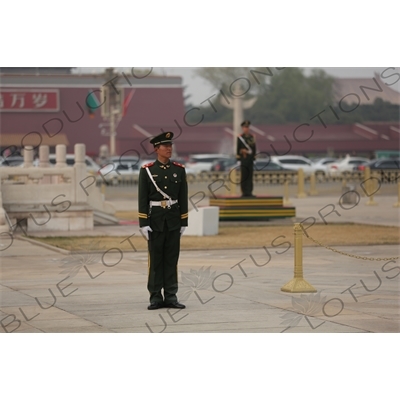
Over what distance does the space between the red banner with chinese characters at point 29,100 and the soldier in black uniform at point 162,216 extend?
48518 mm

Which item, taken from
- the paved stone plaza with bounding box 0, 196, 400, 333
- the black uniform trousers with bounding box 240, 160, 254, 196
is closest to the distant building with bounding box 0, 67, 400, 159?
the black uniform trousers with bounding box 240, 160, 254, 196

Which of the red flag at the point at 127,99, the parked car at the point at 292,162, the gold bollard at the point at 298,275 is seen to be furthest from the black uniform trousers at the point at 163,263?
the red flag at the point at 127,99

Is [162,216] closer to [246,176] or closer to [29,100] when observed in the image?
[246,176]

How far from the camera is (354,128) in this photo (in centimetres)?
6312

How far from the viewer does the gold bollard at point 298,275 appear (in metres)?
10.7

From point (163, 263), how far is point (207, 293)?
54.7 inches

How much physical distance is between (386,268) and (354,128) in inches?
2002

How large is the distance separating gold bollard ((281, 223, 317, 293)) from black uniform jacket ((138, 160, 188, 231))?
70.0 inches

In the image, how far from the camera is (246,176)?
74.1 feet

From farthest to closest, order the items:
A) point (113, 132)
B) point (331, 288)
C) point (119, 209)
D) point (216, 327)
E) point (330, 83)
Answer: point (330, 83) → point (113, 132) → point (119, 209) → point (331, 288) → point (216, 327)

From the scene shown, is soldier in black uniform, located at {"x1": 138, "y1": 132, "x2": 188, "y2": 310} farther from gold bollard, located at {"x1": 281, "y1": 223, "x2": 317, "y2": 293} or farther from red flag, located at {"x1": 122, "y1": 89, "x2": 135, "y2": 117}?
red flag, located at {"x1": 122, "y1": 89, "x2": 135, "y2": 117}

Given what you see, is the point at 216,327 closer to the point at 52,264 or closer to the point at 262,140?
the point at 52,264

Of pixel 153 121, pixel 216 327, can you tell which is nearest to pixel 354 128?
pixel 153 121

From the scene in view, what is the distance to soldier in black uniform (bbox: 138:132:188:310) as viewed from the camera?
944cm
